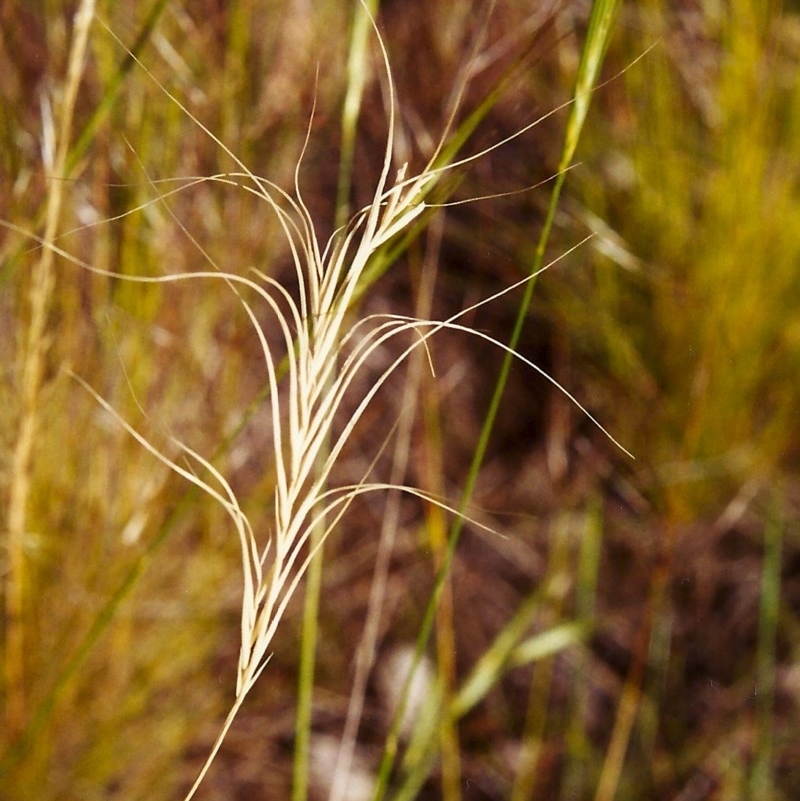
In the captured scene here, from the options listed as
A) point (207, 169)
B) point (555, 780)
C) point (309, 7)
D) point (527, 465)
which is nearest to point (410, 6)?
point (309, 7)

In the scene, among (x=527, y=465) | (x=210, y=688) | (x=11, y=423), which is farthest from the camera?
(x=527, y=465)

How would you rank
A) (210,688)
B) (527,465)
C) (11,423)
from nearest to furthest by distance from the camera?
(11,423) < (210,688) < (527,465)

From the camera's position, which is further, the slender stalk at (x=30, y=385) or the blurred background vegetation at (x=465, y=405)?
the blurred background vegetation at (x=465, y=405)

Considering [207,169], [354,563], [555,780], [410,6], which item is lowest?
[555,780]

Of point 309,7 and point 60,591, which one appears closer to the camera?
point 60,591

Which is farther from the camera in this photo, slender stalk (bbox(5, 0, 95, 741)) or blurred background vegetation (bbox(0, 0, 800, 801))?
blurred background vegetation (bbox(0, 0, 800, 801))

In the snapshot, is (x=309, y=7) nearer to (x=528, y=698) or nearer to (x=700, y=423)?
(x=700, y=423)

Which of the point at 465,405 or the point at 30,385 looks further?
the point at 465,405

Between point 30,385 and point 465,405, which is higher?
point 30,385
